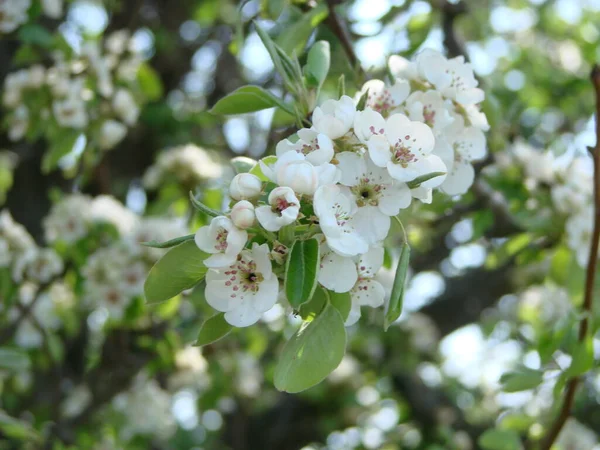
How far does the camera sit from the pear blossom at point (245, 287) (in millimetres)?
907

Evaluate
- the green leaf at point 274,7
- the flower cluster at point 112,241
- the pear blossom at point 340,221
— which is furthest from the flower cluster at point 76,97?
the pear blossom at point 340,221

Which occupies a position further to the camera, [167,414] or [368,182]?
[167,414]

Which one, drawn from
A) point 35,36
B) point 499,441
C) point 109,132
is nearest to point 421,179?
point 499,441

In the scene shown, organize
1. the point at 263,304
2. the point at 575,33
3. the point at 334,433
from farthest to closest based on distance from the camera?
the point at 575,33 → the point at 334,433 → the point at 263,304

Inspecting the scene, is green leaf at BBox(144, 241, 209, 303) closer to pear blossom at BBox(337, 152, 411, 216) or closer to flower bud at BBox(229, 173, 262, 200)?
flower bud at BBox(229, 173, 262, 200)

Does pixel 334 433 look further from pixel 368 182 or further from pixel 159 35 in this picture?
pixel 368 182

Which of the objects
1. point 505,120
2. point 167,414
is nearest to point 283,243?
point 505,120

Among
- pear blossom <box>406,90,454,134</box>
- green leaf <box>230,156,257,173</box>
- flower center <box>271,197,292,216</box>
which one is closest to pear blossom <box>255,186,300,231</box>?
flower center <box>271,197,292,216</box>

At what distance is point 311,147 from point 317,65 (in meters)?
0.30

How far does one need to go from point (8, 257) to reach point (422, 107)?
5.77 feet

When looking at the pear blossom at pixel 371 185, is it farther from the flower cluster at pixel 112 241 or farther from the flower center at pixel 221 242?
the flower cluster at pixel 112 241

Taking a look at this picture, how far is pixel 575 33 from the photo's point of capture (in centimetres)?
432

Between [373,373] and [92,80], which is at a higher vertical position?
[92,80]

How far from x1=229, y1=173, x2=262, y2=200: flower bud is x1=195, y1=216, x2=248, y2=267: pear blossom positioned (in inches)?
1.7
